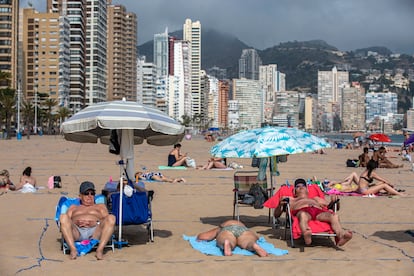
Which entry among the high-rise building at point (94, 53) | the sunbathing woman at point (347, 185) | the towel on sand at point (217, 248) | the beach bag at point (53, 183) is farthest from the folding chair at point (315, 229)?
the high-rise building at point (94, 53)

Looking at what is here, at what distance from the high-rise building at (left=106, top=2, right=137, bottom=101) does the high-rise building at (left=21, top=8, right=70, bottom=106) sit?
30.7m

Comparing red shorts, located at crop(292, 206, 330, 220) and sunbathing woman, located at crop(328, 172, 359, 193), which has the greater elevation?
red shorts, located at crop(292, 206, 330, 220)

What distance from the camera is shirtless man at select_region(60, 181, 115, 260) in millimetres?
5695

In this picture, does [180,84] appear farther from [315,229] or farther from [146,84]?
[315,229]

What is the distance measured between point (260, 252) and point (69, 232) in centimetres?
202

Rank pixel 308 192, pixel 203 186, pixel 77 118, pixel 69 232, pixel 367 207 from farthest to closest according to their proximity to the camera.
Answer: pixel 203 186 < pixel 367 207 < pixel 308 192 < pixel 77 118 < pixel 69 232

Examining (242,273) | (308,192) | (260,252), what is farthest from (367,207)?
(242,273)

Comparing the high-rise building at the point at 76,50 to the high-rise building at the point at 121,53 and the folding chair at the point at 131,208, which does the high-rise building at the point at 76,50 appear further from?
the folding chair at the point at 131,208

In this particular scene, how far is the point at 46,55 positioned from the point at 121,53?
37.1 meters

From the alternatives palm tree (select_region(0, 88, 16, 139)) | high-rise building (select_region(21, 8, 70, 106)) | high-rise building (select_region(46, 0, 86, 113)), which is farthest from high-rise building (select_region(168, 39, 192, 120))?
palm tree (select_region(0, 88, 16, 139))

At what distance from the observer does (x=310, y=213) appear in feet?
20.6

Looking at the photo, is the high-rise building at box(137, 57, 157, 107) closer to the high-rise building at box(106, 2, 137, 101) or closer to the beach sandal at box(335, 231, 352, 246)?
the high-rise building at box(106, 2, 137, 101)

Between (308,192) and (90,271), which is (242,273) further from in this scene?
(308,192)

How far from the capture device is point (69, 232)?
225 inches
